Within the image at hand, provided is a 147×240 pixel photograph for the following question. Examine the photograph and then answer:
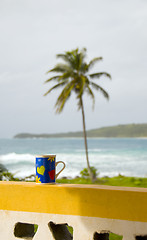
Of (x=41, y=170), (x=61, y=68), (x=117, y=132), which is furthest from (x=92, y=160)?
(x=41, y=170)

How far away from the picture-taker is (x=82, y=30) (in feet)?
198

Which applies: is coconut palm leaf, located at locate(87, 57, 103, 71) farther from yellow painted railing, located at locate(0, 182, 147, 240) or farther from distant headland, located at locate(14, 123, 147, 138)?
distant headland, located at locate(14, 123, 147, 138)

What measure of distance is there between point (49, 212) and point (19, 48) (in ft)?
168

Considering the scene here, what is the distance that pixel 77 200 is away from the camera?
2.51 m

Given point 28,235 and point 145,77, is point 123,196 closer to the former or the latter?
point 28,235

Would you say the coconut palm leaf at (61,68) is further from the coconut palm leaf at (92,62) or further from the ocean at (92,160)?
the ocean at (92,160)

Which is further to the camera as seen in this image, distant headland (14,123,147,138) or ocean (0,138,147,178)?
distant headland (14,123,147,138)

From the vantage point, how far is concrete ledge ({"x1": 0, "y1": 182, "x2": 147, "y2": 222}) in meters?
2.34

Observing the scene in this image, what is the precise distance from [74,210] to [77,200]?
8cm

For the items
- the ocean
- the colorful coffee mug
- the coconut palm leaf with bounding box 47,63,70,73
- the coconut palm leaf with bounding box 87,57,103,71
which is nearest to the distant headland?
the ocean

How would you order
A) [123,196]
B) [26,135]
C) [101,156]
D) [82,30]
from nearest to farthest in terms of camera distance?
[123,196] → [101,156] → [82,30] → [26,135]

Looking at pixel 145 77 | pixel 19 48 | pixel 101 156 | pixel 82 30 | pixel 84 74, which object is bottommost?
pixel 101 156


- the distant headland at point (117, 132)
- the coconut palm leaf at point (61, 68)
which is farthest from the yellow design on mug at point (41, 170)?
the distant headland at point (117, 132)

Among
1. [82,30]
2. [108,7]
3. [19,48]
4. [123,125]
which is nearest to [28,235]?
[108,7]
